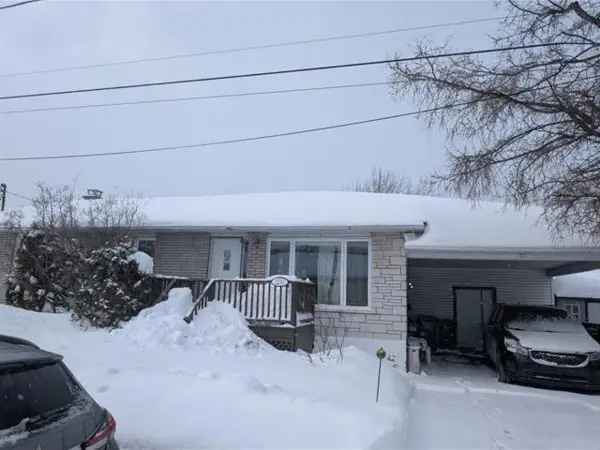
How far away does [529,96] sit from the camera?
316 inches

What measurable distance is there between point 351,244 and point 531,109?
17.1 feet

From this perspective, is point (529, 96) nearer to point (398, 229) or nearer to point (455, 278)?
point (398, 229)

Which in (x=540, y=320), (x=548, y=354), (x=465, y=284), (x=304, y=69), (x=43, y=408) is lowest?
(x=548, y=354)

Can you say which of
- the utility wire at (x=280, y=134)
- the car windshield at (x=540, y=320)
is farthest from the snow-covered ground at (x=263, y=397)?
the utility wire at (x=280, y=134)

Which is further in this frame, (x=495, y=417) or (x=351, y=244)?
(x=351, y=244)

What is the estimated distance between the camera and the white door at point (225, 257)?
12375mm

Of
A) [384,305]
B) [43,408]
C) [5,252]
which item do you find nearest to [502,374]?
[384,305]

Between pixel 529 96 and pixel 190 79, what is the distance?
7.23 metres

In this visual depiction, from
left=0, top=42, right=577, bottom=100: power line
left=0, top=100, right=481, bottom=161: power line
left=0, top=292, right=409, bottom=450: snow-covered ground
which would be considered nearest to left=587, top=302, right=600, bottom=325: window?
left=0, top=100, right=481, bottom=161: power line

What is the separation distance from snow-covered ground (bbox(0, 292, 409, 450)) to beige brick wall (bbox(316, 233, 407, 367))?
168 cm

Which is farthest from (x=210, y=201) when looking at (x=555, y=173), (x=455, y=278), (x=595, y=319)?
(x=595, y=319)

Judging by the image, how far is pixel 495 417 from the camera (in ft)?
22.6

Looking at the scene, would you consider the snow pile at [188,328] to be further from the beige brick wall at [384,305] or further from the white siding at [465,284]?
the white siding at [465,284]

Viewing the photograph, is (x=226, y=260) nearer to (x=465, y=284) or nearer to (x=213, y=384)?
(x=213, y=384)
